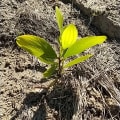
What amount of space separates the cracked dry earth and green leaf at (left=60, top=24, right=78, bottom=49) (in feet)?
0.86

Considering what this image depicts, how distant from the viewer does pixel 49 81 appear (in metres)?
1.59

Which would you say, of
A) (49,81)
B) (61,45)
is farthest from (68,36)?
(49,81)

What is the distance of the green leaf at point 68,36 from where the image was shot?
1.32 meters

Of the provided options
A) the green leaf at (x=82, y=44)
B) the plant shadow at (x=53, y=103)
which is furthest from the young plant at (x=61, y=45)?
the plant shadow at (x=53, y=103)

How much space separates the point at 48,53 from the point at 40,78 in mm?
209

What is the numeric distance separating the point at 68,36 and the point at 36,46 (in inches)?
6.1

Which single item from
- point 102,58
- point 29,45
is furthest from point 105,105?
point 29,45

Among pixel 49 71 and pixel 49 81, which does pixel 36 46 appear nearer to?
pixel 49 71

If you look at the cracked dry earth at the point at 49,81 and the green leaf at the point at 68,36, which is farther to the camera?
the cracked dry earth at the point at 49,81

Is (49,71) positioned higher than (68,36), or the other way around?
(68,36)

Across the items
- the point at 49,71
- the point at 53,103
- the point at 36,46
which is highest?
the point at 36,46

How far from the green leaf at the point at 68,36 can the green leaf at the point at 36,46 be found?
105 millimetres

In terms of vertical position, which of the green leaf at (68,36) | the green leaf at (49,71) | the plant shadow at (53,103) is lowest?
the plant shadow at (53,103)

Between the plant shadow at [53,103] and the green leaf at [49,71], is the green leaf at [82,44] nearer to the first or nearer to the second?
the green leaf at [49,71]
